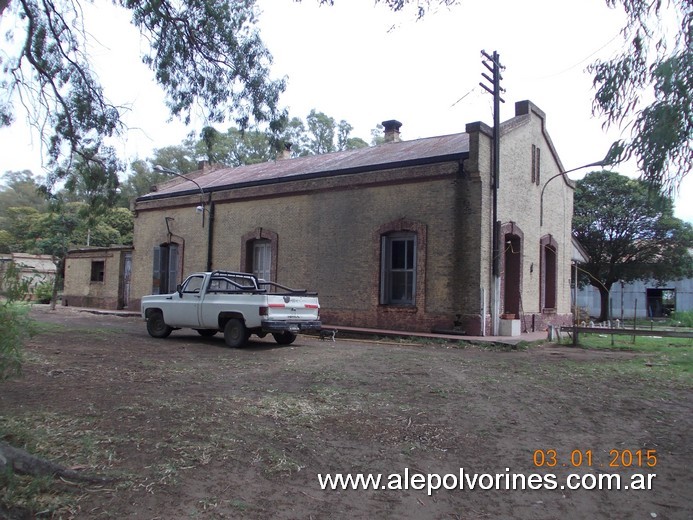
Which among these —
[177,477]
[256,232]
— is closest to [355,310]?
[256,232]

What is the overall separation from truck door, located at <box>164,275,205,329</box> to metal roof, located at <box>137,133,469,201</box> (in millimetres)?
6514

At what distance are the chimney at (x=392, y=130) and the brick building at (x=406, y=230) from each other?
46mm

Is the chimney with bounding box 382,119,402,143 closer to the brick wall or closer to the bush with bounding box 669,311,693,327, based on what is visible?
the brick wall

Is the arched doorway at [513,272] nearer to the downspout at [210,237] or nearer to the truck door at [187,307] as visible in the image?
the truck door at [187,307]

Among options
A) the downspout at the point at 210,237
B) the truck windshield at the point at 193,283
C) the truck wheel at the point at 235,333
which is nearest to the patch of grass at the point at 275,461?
the truck wheel at the point at 235,333

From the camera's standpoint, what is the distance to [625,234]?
29641mm

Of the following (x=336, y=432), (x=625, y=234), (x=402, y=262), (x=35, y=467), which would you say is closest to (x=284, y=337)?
(x=402, y=262)

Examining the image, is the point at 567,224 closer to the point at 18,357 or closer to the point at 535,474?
the point at 535,474

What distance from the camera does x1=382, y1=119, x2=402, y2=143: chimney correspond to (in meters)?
22.3
